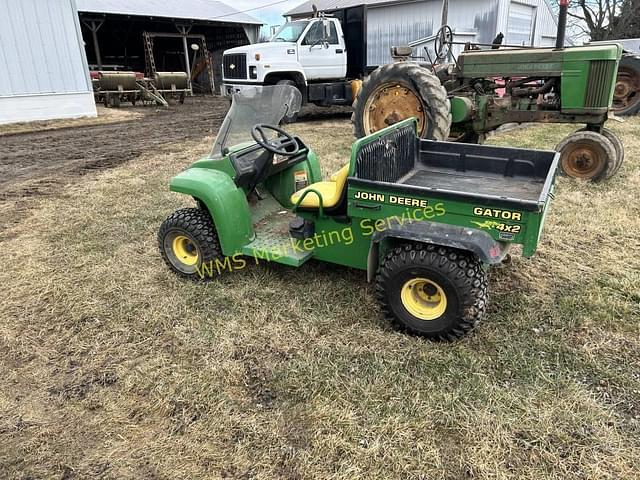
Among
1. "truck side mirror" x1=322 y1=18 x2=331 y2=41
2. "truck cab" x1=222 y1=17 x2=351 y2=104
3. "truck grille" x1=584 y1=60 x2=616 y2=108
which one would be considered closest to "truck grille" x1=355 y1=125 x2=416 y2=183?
"truck grille" x1=584 y1=60 x2=616 y2=108

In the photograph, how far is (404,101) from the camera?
6.32 m

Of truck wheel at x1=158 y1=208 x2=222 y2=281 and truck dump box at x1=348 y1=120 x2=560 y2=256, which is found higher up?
truck dump box at x1=348 y1=120 x2=560 y2=256

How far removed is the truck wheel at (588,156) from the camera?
5.48 metres

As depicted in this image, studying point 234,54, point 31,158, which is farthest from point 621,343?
point 234,54

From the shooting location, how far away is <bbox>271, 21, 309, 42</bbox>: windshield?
10750 millimetres

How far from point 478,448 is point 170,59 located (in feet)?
84.6

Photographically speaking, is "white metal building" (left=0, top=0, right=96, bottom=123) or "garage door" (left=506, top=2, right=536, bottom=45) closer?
"white metal building" (left=0, top=0, right=96, bottom=123)

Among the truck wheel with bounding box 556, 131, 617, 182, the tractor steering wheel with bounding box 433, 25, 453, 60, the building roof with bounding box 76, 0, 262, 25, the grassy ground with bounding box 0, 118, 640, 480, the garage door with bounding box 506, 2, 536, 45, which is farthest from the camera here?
the building roof with bounding box 76, 0, 262, 25

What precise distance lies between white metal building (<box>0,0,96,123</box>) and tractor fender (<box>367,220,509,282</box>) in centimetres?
1188

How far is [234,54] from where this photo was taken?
10656 millimetres

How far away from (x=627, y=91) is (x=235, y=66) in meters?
9.12

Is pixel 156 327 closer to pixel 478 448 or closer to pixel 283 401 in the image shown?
pixel 283 401

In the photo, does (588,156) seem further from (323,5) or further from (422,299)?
(323,5)

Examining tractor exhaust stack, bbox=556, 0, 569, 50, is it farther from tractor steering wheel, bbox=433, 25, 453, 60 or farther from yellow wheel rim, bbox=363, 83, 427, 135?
tractor steering wheel, bbox=433, 25, 453, 60
